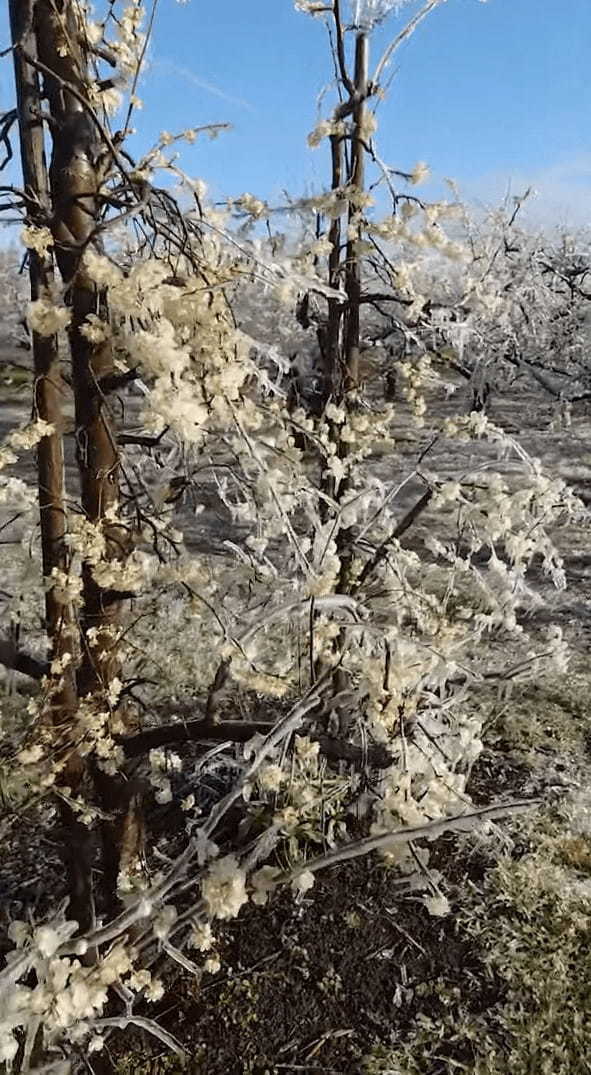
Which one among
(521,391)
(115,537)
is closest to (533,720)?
(115,537)

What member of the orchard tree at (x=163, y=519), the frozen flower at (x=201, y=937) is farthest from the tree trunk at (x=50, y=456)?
the frozen flower at (x=201, y=937)

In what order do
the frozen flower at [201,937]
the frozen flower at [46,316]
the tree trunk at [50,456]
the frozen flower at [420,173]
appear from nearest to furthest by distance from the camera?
the frozen flower at [46,316] → the tree trunk at [50,456] → the frozen flower at [201,937] → the frozen flower at [420,173]

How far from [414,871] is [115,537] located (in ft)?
10.4

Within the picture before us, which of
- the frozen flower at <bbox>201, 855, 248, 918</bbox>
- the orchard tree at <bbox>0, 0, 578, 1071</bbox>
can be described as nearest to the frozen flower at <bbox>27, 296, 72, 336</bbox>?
the orchard tree at <bbox>0, 0, 578, 1071</bbox>

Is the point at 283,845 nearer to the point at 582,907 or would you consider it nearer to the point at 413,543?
the point at 582,907

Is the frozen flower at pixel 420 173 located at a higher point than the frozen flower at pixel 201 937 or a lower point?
higher

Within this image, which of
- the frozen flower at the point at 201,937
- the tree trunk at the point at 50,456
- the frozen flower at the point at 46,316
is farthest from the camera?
the frozen flower at the point at 201,937

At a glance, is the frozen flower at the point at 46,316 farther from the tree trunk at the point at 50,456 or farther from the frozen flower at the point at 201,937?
the frozen flower at the point at 201,937

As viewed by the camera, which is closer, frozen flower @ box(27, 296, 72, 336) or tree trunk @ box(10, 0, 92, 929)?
frozen flower @ box(27, 296, 72, 336)

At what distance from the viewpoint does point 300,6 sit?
404 centimetres

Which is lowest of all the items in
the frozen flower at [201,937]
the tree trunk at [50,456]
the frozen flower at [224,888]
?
the frozen flower at [201,937]

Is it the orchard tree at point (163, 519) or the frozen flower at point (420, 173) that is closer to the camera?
the orchard tree at point (163, 519)

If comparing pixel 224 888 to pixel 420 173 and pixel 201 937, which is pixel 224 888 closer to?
pixel 201 937

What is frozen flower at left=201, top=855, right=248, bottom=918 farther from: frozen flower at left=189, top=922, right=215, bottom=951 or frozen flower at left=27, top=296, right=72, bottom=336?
frozen flower at left=27, top=296, right=72, bottom=336
